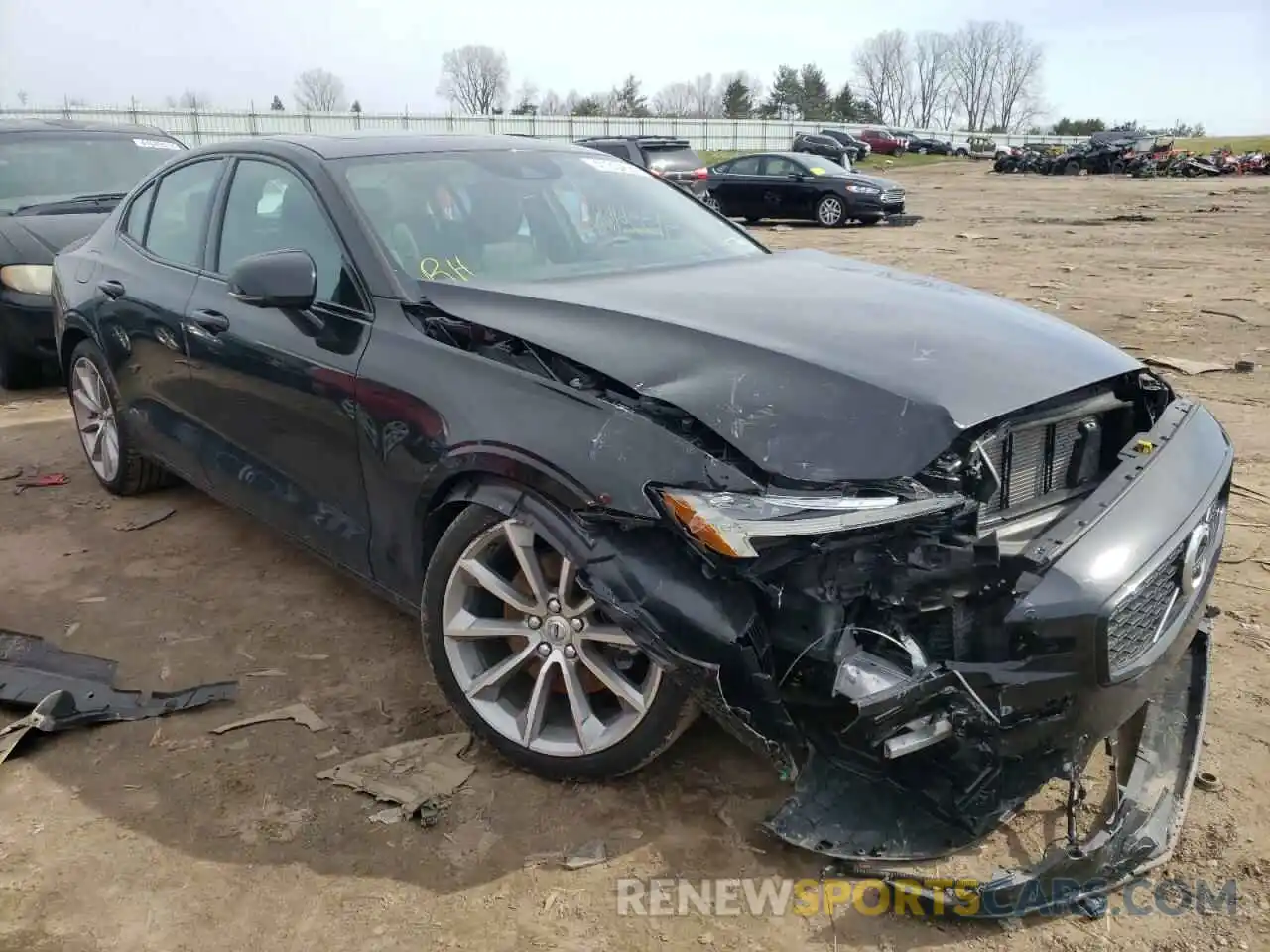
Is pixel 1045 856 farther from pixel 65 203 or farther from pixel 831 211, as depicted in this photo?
pixel 831 211

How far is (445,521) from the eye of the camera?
2910mm

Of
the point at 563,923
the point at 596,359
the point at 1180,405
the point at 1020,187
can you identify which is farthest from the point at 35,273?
the point at 1020,187

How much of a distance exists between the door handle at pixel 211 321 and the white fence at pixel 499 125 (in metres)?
25.1

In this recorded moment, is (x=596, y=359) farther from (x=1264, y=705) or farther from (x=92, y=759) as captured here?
(x=1264, y=705)

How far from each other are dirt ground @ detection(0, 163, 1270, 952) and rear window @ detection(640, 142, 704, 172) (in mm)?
14049

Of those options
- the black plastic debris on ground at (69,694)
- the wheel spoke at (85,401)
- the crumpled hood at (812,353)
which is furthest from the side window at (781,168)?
the black plastic debris on ground at (69,694)

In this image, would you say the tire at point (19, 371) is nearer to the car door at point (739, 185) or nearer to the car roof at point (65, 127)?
the car roof at point (65, 127)

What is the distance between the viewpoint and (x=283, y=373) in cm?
336

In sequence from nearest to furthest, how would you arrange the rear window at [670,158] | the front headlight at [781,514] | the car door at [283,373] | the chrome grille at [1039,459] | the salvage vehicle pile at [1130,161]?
the front headlight at [781,514], the chrome grille at [1039,459], the car door at [283,373], the rear window at [670,158], the salvage vehicle pile at [1130,161]

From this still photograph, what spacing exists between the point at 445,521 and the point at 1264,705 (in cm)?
252

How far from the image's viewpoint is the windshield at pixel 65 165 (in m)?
7.52

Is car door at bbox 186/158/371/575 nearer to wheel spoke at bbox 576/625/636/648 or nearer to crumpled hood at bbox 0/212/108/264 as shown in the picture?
wheel spoke at bbox 576/625/636/648

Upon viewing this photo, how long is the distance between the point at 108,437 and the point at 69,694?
2.20 metres

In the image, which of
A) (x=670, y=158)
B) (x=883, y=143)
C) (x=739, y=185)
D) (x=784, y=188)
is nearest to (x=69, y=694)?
(x=670, y=158)
